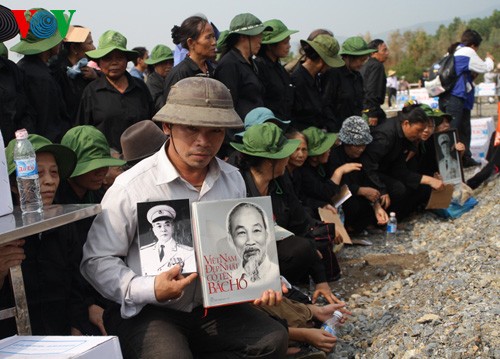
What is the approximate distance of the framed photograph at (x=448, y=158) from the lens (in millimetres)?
8883

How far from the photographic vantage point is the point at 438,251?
7.09 m

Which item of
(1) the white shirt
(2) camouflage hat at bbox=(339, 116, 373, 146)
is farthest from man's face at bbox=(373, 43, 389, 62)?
(1) the white shirt

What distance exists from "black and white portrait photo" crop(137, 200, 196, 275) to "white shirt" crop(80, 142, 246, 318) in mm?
85

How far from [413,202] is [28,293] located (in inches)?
240

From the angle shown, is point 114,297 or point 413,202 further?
point 413,202

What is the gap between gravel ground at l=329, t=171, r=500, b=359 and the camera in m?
3.96

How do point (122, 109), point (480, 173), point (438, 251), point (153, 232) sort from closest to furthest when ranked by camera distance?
point (153, 232) < point (122, 109) < point (438, 251) < point (480, 173)

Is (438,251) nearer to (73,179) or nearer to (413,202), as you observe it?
(413,202)

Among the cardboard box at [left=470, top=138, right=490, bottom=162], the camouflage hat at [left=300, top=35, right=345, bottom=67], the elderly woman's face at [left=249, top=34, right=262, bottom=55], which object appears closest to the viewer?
the elderly woman's face at [left=249, top=34, right=262, bottom=55]

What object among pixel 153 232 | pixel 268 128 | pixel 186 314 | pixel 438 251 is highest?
pixel 268 128

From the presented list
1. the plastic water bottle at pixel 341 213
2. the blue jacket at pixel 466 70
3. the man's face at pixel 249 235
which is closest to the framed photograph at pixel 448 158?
the plastic water bottle at pixel 341 213

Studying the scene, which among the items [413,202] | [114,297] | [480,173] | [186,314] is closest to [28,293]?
[114,297]

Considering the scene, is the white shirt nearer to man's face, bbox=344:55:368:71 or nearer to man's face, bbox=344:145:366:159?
man's face, bbox=344:145:366:159

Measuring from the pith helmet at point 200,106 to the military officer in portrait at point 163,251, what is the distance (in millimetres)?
439
